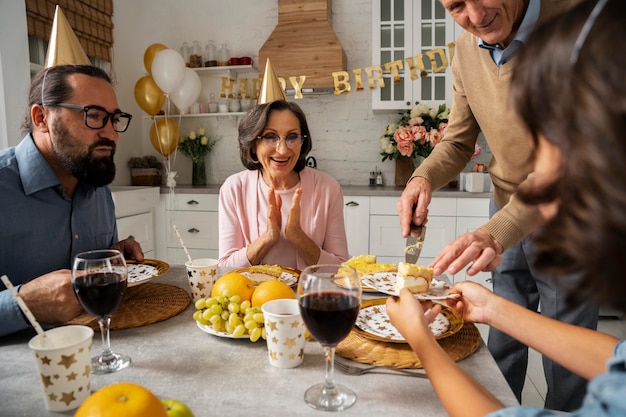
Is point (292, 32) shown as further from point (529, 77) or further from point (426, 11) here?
point (529, 77)

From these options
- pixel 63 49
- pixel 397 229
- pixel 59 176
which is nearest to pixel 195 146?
pixel 397 229

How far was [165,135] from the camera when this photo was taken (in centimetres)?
413

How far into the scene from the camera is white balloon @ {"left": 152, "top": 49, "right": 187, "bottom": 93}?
12.0 ft

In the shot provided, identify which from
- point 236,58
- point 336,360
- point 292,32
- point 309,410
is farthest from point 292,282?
point 236,58

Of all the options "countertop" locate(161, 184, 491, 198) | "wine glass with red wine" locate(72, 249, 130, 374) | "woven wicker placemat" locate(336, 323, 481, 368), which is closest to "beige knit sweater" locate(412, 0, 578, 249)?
"woven wicker placemat" locate(336, 323, 481, 368)

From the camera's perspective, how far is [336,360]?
91cm

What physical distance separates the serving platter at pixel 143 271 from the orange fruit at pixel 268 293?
15.2 inches

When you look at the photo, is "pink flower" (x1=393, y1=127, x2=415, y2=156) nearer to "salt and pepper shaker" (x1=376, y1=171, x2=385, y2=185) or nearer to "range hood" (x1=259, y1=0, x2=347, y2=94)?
"salt and pepper shaker" (x1=376, y1=171, x2=385, y2=185)

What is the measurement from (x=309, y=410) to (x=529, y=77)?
59cm

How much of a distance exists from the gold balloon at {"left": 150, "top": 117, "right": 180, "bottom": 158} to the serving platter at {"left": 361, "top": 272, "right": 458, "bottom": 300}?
326 cm

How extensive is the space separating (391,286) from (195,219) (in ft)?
9.71

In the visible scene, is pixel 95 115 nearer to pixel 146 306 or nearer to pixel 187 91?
pixel 146 306

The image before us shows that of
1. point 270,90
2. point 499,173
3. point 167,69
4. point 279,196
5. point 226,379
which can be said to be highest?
point 167,69

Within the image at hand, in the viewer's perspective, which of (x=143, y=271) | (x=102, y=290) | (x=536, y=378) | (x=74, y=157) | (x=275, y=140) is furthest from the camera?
(x=536, y=378)
